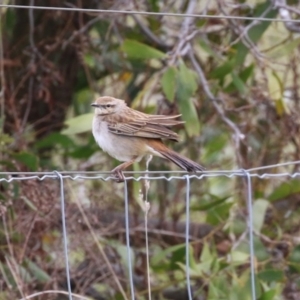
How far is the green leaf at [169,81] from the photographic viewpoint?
5.44m

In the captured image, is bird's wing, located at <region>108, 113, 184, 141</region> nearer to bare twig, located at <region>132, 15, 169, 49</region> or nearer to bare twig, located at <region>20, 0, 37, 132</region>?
bare twig, located at <region>20, 0, 37, 132</region>

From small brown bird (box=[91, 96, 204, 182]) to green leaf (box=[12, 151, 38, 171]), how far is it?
0.66 meters

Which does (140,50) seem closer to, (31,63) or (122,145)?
(31,63)

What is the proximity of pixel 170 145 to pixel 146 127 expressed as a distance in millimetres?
Result: 1728

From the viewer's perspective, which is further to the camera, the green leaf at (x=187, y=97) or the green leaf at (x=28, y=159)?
the green leaf at (x=187, y=97)

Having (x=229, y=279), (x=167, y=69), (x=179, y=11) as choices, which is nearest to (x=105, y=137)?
(x=167, y=69)

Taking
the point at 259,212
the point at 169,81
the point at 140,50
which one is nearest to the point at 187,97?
the point at 169,81

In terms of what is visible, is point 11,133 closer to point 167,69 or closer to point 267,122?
point 167,69

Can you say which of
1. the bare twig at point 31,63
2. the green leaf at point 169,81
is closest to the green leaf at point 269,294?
the green leaf at point 169,81

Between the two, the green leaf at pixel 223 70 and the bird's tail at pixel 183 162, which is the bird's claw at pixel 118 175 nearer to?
the bird's tail at pixel 183 162

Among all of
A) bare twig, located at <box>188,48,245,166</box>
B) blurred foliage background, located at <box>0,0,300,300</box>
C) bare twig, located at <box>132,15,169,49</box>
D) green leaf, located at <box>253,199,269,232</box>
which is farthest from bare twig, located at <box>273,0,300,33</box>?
green leaf, located at <box>253,199,269,232</box>

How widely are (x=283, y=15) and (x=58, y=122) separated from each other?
1.96 meters

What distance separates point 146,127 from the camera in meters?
4.58

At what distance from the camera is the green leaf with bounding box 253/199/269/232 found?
5.81 m
